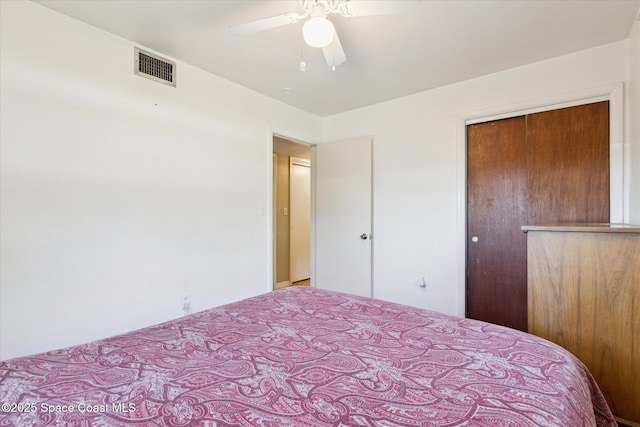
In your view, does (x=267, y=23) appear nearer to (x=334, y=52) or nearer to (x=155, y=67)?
(x=334, y=52)

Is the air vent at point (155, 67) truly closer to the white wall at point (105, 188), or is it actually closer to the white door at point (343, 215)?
the white wall at point (105, 188)

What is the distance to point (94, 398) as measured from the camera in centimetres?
72

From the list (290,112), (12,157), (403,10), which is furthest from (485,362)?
(290,112)

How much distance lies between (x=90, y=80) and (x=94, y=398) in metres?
2.02

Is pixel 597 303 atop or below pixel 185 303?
atop

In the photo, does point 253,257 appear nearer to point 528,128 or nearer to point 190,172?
point 190,172

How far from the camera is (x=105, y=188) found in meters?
1.99

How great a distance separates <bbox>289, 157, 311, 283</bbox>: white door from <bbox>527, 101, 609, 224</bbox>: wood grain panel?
3423mm

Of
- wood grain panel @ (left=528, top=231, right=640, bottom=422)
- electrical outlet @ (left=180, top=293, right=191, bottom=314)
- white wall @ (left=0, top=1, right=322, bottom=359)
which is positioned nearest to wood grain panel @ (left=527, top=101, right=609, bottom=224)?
Answer: wood grain panel @ (left=528, top=231, right=640, bottom=422)

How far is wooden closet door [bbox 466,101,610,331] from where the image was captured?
2203 mm

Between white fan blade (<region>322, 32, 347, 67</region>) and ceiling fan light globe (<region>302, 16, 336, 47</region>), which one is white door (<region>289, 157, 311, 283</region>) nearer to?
white fan blade (<region>322, 32, 347, 67</region>)

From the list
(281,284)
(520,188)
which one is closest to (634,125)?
(520,188)

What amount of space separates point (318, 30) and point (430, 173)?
1.92 meters

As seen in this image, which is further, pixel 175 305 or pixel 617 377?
pixel 175 305
